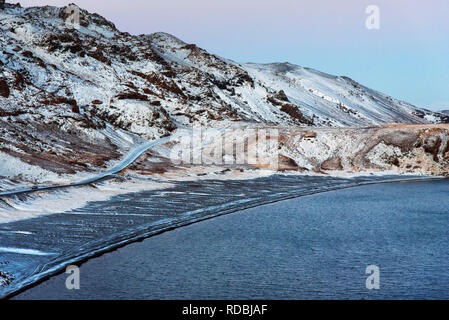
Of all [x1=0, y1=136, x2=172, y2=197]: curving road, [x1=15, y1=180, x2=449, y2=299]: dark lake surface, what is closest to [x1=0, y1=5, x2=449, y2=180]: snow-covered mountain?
[x1=0, y1=136, x2=172, y2=197]: curving road

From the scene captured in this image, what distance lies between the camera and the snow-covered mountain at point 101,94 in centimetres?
6756

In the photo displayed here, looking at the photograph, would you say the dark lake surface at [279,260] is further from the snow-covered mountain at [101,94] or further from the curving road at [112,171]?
the snow-covered mountain at [101,94]

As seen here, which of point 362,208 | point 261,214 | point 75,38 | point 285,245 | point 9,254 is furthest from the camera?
point 75,38

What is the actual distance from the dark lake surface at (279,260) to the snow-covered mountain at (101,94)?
2718 cm

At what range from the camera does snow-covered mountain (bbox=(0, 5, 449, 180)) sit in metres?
67.6

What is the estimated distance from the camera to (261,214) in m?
35.5

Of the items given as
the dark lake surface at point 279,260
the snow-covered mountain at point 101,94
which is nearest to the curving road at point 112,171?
the snow-covered mountain at point 101,94

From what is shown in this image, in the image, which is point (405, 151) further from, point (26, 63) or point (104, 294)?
point (26, 63)

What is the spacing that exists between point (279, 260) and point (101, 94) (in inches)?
3222

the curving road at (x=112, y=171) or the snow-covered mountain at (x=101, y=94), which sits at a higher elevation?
the snow-covered mountain at (x=101, y=94)

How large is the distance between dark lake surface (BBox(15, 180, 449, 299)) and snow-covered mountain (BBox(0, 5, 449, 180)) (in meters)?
27.2

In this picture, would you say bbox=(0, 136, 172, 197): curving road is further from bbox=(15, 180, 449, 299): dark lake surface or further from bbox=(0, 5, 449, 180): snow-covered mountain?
bbox=(15, 180, 449, 299): dark lake surface

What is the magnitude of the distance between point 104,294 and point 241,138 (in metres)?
62.4
